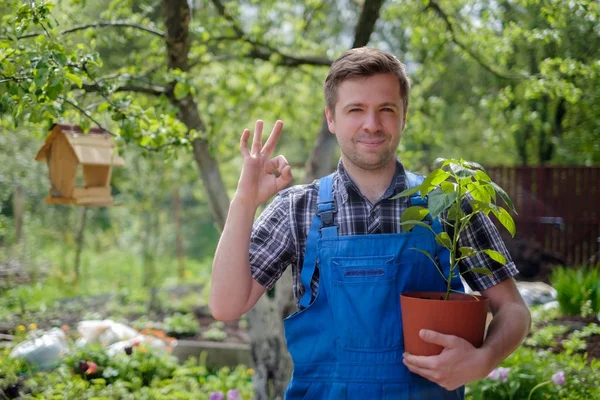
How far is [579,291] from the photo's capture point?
369 centimetres

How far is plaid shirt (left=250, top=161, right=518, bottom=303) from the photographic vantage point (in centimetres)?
176

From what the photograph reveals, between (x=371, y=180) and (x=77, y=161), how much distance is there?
1.81 metres

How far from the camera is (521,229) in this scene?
21.0ft

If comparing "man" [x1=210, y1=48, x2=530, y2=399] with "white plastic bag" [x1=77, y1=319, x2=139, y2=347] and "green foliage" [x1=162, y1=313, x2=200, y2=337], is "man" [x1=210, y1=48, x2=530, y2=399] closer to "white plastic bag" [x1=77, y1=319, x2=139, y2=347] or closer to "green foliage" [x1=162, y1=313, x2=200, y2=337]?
"white plastic bag" [x1=77, y1=319, x2=139, y2=347]

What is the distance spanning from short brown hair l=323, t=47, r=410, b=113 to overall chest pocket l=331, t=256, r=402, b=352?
489mm

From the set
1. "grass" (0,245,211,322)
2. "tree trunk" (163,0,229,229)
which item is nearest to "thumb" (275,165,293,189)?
"tree trunk" (163,0,229,229)

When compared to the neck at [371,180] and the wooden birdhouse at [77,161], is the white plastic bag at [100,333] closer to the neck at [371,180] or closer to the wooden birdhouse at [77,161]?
the wooden birdhouse at [77,161]

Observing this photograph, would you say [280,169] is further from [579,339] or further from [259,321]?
[579,339]

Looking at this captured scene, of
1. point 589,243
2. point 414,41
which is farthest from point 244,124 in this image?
point 589,243

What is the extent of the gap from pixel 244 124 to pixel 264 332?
248cm

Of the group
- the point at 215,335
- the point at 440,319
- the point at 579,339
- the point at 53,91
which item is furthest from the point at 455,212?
the point at 215,335

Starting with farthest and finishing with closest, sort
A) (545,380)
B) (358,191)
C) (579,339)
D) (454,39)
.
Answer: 1. (454,39)
2. (579,339)
3. (545,380)
4. (358,191)

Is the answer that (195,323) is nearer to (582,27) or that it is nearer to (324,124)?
(324,124)

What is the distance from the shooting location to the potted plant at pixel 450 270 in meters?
1.50
